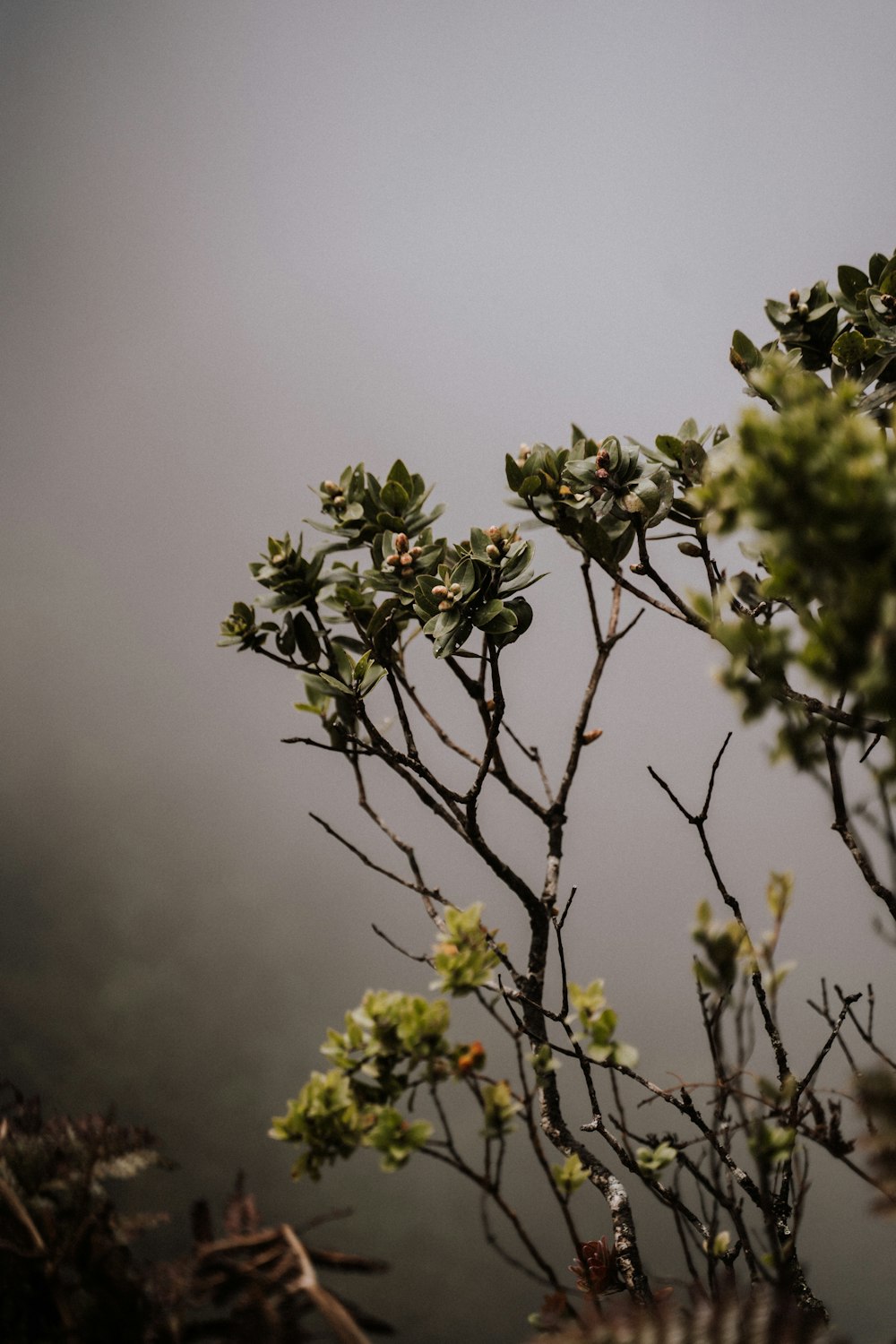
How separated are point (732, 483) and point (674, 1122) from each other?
1.92m

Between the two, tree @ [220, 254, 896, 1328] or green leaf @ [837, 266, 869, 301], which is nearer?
tree @ [220, 254, 896, 1328]

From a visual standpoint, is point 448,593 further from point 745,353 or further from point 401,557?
point 745,353

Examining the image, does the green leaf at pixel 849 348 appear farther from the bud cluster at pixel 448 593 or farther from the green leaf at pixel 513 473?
the bud cluster at pixel 448 593

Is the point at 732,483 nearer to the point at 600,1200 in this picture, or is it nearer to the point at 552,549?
the point at 600,1200

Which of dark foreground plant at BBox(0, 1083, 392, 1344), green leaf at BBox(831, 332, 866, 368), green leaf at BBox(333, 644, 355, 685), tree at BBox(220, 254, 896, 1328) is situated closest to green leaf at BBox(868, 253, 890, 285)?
tree at BBox(220, 254, 896, 1328)

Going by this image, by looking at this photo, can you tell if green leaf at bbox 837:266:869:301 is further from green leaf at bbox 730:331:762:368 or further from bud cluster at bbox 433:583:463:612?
bud cluster at bbox 433:583:463:612

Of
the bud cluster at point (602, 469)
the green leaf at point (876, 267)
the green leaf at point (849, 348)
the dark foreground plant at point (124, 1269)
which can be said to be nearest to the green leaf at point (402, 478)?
the bud cluster at point (602, 469)

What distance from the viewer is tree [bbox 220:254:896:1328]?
0.48m

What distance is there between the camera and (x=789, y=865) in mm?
2236

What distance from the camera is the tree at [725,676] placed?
0.48m

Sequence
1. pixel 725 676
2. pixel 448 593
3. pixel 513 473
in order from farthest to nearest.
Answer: pixel 513 473 < pixel 448 593 < pixel 725 676

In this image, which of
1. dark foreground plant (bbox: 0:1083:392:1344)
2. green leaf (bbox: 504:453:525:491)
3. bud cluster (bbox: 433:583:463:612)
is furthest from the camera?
green leaf (bbox: 504:453:525:491)

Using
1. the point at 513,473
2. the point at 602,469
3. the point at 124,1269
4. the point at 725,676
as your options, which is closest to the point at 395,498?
the point at 513,473

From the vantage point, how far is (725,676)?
494 mm
